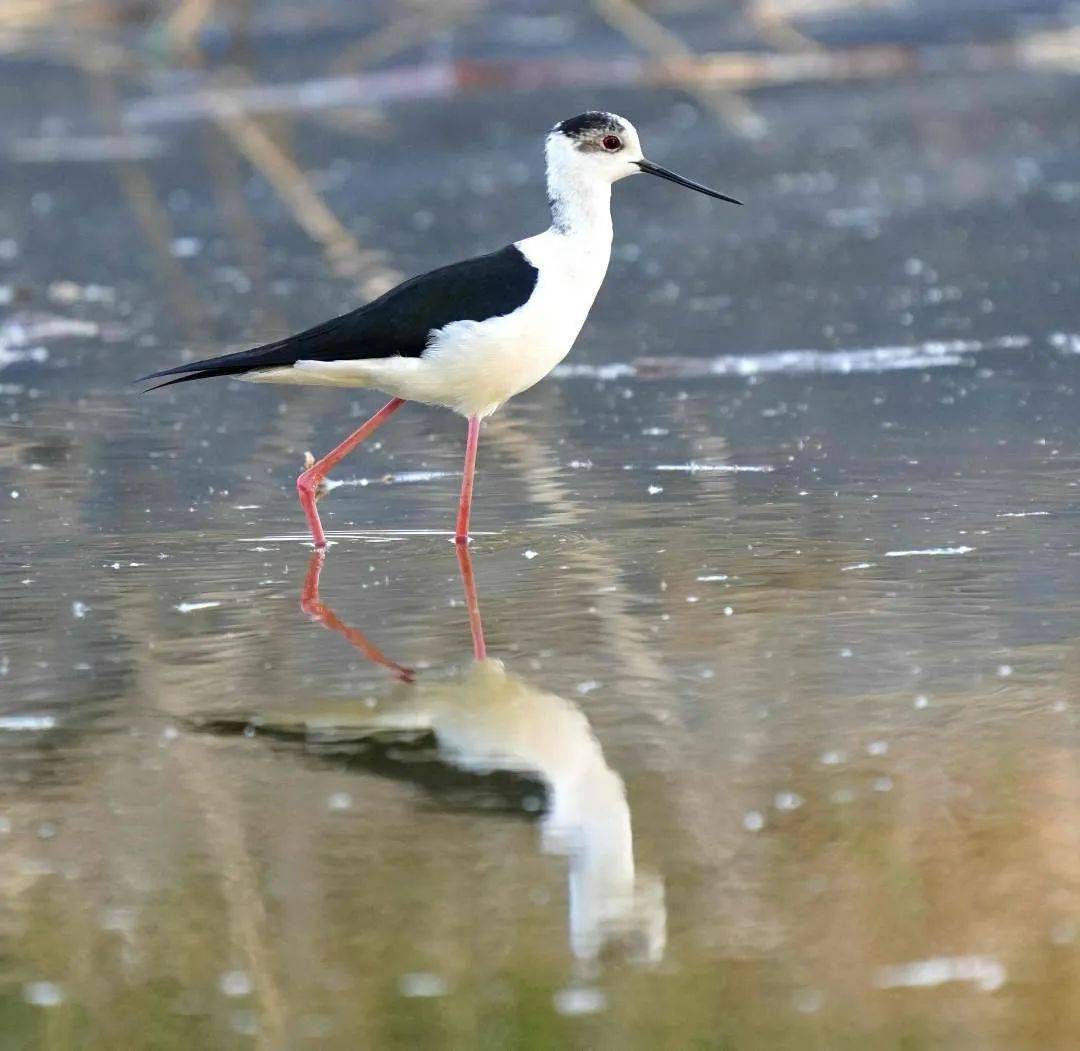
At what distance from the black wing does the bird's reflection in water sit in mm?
1324

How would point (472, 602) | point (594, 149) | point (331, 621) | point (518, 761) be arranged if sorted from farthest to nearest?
point (594, 149) → point (472, 602) → point (331, 621) → point (518, 761)

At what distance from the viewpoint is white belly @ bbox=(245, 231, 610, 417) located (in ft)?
19.4

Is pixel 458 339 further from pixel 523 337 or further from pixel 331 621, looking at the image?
pixel 331 621

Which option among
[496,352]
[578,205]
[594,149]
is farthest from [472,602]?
[594,149]

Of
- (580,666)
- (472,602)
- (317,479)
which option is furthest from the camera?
(317,479)

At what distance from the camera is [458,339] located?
19.4 ft

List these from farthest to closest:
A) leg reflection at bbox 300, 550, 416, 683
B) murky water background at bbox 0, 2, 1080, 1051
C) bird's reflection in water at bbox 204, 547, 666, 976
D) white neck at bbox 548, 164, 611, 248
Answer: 1. white neck at bbox 548, 164, 611, 248
2. leg reflection at bbox 300, 550, 416, 683
3. bird's reflection in water at bbox 204, 547, 666, 976
4. murky water background at bbox 0, 2, 1080, 1051

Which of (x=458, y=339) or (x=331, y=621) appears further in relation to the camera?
(x=458, y=339)

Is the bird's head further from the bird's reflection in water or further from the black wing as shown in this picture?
the bird's reflection in water

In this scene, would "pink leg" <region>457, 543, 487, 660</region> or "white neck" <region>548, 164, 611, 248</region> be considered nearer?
"pink leg" <region>457, 543, 487, 660</region>

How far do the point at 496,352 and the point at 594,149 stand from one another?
0.78 meters

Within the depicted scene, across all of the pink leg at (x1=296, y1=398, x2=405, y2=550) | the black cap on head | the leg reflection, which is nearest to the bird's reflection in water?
the leg reflection

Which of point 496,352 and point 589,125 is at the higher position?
point 589,125

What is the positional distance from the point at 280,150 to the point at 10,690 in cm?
1047
